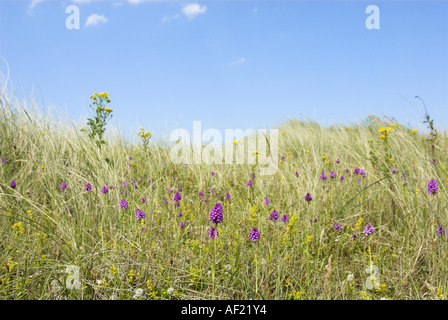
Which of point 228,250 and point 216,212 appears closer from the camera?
point 216,212

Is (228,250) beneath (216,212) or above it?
beneath

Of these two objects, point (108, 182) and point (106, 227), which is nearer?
point (106, 227)

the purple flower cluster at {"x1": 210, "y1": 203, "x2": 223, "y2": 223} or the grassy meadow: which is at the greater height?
the purple flower cluster at {"x1": 210, "y1": 203, "x2": 223, "y2": 223}

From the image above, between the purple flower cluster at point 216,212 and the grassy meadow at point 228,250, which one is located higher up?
the purple flower cluster at point 216,212

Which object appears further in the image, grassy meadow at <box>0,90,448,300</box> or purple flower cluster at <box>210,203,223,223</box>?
grassy meadow at <box>0,90,448,300</box>

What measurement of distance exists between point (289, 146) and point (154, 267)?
5.62m

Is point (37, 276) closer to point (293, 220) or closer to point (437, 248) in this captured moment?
point (293, 220)

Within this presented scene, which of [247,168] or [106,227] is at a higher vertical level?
[247,168]

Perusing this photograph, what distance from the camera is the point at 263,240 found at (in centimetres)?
208

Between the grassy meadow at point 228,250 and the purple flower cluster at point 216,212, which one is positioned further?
the grassy meadow at point 228,250

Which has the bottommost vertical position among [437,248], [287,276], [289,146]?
[287,276]
